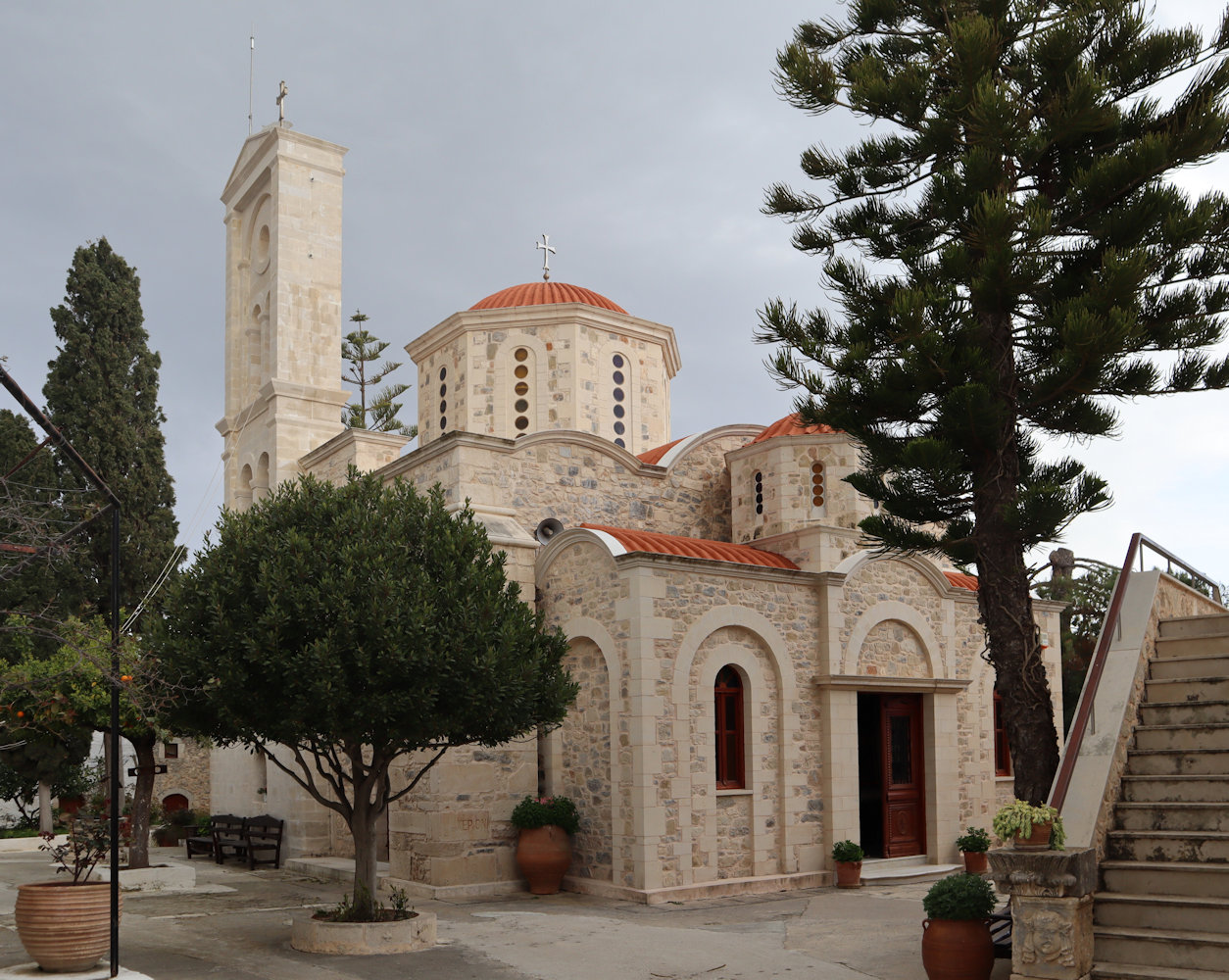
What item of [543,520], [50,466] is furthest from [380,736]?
[50,466]

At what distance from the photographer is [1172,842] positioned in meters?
7.30

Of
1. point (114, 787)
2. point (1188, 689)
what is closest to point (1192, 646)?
point (1188, 689)

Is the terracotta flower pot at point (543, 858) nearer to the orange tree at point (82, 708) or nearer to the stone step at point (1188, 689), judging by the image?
the orange tree at point (82, 708)

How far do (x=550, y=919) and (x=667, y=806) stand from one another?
6.26 ft

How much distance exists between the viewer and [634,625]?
12.5 m

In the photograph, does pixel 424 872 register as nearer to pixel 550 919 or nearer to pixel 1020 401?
pixel 550 919

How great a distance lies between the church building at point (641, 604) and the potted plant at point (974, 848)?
0.51 metres

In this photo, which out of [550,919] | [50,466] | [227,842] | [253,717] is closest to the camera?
[253,717]

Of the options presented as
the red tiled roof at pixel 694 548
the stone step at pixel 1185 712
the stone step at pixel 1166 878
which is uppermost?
the red tiled roof at pixel 694 548

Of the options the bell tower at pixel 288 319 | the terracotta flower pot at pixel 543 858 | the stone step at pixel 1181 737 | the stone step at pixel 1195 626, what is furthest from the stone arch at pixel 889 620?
the bell tower at pixel 288 319

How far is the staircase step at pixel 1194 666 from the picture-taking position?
8727 millimetres

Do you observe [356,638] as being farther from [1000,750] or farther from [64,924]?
[1000,750]

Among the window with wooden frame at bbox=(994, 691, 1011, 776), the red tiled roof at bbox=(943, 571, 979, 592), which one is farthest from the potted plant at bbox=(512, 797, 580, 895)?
the window with wooden frame at bbox=(994, 691, 1011, 776)

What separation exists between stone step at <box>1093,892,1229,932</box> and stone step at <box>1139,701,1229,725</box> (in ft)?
5.51
